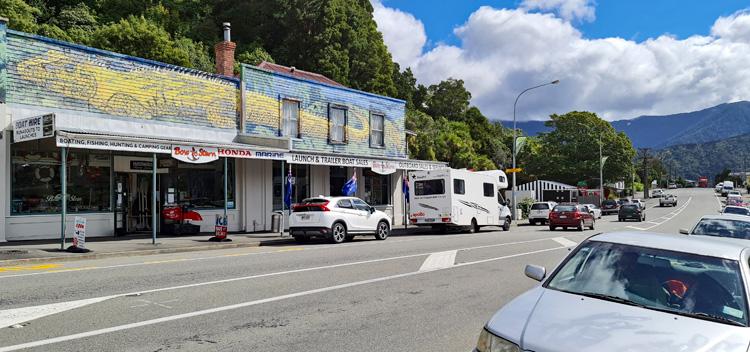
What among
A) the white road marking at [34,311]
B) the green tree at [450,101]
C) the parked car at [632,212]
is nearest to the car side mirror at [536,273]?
the white road marking at [34,311]

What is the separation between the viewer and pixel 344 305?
8070 mm

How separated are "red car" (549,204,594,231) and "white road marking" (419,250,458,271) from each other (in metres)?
15.1

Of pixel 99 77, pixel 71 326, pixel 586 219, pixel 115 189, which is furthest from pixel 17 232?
pixel 586 219

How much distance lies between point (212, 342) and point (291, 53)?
163ft

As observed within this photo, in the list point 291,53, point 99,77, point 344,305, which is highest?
point 291,53

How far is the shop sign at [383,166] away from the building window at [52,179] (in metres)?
11.2

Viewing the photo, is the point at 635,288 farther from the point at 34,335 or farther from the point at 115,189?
the point at 115,189

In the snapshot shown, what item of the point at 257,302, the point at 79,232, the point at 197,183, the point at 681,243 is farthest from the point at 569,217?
the point at 681,243

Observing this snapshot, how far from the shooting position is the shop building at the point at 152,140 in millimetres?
16094

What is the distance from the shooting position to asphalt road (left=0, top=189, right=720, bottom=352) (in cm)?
614

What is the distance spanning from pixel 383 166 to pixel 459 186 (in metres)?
3.70

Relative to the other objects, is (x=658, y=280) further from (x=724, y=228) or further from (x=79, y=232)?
(x=79, y=232)

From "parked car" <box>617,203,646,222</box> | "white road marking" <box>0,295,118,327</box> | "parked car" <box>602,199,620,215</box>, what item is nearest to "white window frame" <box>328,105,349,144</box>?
"white road marking" <box>0,295,118,327</box>

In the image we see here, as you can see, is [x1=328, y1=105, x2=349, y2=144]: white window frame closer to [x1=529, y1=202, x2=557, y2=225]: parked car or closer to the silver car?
[x1=529, y1=202, x2=557, y2=225]: parked car
